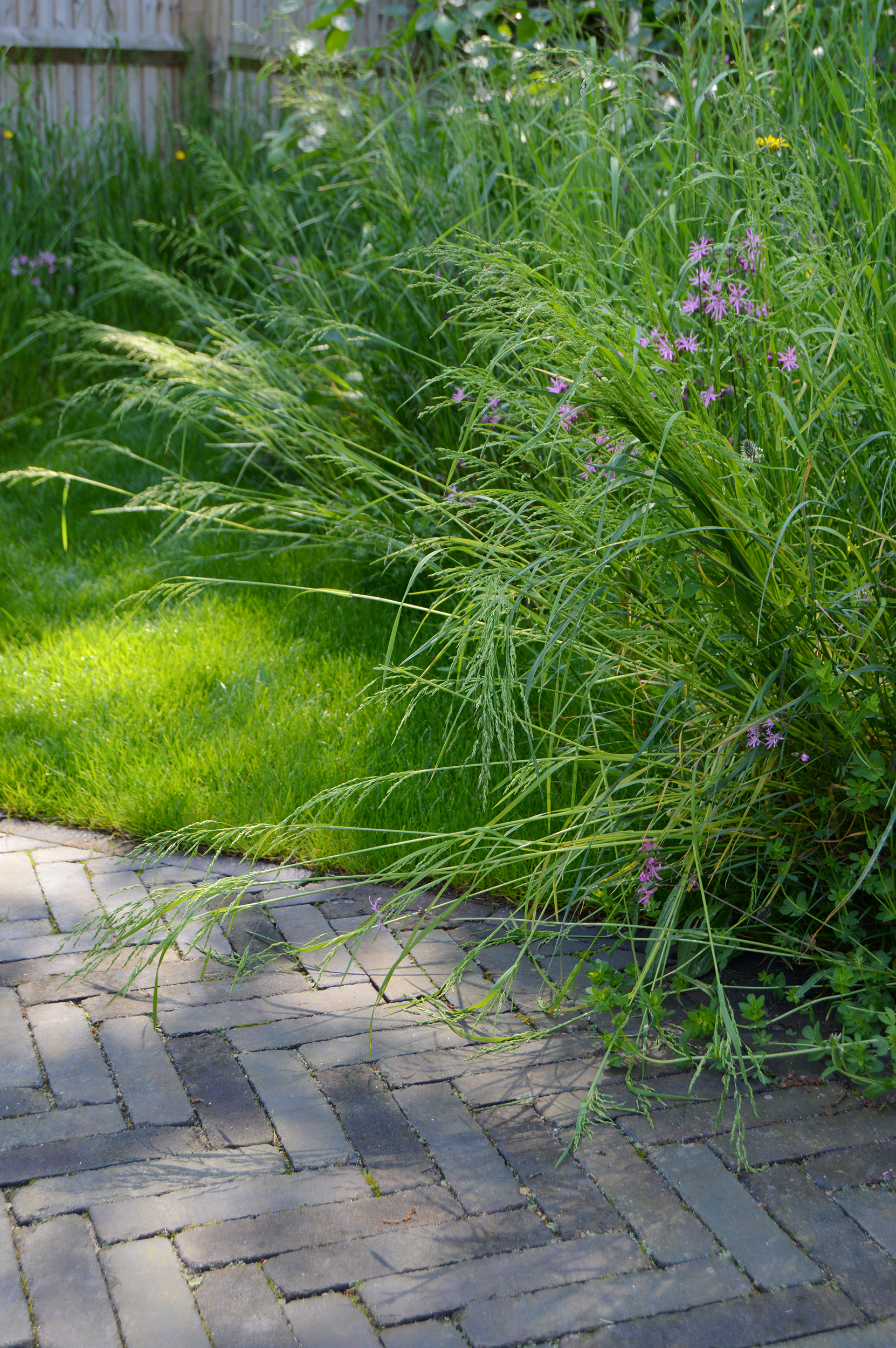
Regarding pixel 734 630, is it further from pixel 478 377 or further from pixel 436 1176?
pixel 436 1176

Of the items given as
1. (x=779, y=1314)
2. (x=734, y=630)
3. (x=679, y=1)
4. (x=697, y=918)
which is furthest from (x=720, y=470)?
(x=679, y=1)

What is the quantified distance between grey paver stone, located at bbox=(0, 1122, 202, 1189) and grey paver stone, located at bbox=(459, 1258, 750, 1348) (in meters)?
0.55

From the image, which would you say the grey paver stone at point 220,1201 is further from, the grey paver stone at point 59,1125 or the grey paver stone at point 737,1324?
the grey paver stone at point 737,1324

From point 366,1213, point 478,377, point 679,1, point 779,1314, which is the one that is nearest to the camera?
point 779,1314

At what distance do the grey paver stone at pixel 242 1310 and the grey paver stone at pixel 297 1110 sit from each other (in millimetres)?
231

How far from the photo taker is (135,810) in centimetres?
292

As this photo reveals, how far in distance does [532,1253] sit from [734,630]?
112 cm

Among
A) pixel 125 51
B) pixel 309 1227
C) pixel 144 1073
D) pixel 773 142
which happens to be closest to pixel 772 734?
pixel 309 1227

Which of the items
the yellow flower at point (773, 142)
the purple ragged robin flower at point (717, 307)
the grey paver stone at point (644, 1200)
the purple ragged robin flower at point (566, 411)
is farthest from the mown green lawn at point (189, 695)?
the yellow flower at point (773, 142)

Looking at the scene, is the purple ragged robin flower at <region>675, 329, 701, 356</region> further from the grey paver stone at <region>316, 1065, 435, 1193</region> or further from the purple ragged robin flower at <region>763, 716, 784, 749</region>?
the grey paver stone at <region>316, 1065, 435, 1193</region>

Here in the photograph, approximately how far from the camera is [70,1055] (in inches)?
83.6

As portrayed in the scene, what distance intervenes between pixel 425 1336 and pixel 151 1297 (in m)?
0.37

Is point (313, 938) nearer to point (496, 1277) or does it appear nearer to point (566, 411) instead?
point (496, 1277)

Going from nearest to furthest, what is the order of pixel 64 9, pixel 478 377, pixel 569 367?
pixel 569 367 < pixel 478 377 < pixel 64 9
